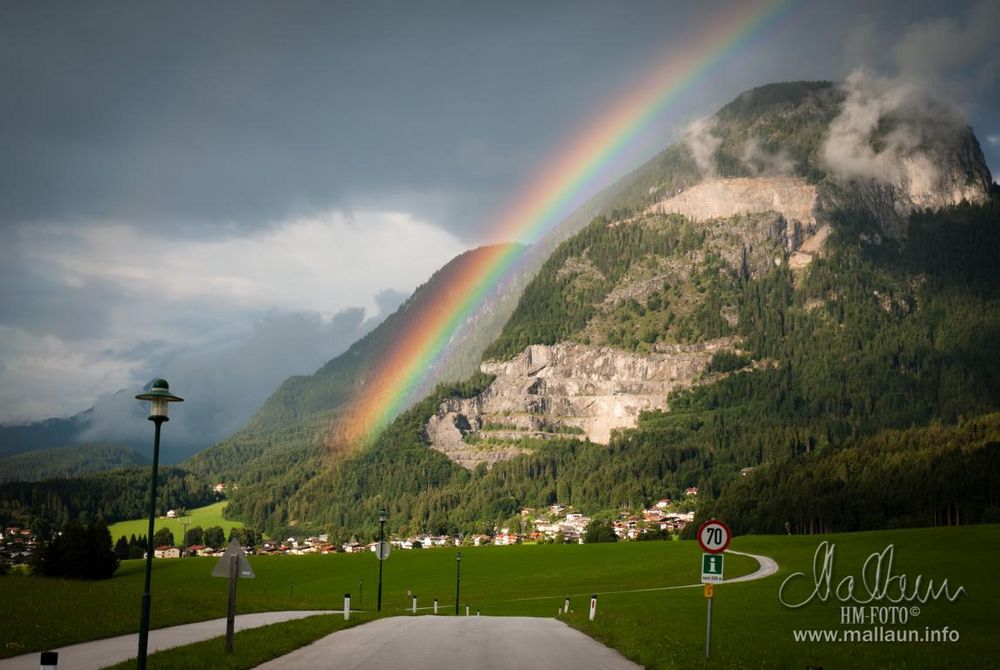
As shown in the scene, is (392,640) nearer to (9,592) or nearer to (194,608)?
(194,608)

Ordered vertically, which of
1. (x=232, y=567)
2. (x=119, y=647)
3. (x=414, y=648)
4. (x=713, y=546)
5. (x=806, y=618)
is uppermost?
(x=713, y=546)

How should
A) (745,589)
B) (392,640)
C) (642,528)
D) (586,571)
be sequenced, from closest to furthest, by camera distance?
(392,640), (745,589), (586,571), (642,528)

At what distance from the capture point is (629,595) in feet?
222

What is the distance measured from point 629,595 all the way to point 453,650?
45033 mm

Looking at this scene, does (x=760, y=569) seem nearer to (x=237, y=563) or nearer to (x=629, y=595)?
(x=629, y=595)

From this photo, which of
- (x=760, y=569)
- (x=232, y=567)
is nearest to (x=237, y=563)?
(x=232, y=567)

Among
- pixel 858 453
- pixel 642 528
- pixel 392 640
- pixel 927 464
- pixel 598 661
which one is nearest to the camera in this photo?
pixel 598 661

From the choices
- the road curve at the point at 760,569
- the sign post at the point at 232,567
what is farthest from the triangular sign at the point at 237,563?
the road curve at the point at 760,569

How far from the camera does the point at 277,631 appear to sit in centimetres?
3073

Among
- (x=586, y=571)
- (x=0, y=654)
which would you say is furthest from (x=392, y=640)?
(x=586, y=571)

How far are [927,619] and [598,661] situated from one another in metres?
27.9

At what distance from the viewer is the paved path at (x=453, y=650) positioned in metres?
22.3
